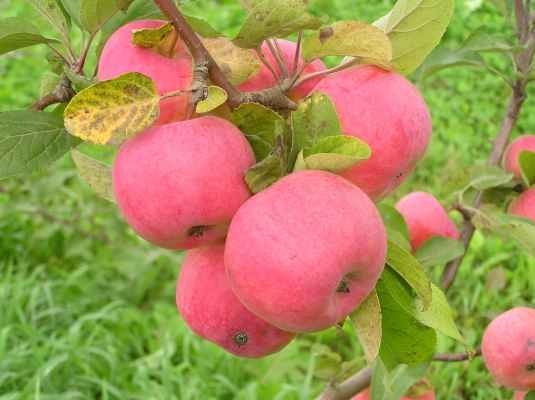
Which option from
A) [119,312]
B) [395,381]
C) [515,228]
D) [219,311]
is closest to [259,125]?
[219,311]

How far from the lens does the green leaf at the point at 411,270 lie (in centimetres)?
72

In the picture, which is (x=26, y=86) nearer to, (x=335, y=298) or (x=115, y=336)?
(x=115, y=336)

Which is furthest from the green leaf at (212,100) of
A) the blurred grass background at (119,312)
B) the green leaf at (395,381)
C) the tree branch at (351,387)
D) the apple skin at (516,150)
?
the blurred grass background at (119,312)

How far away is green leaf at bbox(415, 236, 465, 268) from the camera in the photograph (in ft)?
3.84

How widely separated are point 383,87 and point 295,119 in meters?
0.09

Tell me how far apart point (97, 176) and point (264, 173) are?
0.24 m

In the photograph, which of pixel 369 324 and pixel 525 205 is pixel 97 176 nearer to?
pixel 369 324

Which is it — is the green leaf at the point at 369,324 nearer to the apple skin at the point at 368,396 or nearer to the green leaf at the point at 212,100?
the green leaf at the point at 212,100

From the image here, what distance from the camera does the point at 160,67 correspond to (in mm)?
693

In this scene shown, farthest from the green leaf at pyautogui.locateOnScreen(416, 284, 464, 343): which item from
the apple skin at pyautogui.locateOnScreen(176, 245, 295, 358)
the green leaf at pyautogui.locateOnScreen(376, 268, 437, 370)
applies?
the apple skin at pyautogui.locateOnScreen(176, 245, 295, 358)

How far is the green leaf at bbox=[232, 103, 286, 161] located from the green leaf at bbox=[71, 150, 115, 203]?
0.61 ft

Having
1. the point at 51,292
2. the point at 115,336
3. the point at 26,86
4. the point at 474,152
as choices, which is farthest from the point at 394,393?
the point at 26,86

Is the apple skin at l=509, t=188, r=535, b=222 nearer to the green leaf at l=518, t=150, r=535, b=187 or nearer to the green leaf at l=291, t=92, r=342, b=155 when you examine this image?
the green leaf at l=518, t=150, r=535, b=187

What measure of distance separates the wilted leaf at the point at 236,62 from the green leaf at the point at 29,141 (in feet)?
0.68
